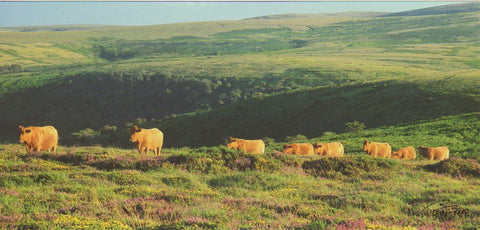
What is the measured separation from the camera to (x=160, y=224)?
34.2 ft

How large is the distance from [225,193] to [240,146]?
13126mm

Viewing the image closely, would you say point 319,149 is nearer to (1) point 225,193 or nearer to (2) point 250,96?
(1) point 225,193

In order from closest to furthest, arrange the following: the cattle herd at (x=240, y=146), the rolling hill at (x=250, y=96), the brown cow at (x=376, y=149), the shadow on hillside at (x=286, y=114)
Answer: the cattle herd at (x=240, y=146) < the brown cow at (x=376, y=149) < the shadow on hillside at (x=286, y=114) < the rolling hill at (x=250, y=96)

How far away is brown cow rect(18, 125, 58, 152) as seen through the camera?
894 inches

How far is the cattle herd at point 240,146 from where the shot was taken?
917 inches

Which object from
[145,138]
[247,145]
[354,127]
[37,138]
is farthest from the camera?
[354,127]

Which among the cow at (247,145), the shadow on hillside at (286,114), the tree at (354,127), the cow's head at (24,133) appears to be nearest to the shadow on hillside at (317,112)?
the shadow on hillside at (286,114)

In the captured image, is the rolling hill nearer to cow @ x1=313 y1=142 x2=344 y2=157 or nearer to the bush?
cow @ x1=313 y1=142 x2=344 y2=157

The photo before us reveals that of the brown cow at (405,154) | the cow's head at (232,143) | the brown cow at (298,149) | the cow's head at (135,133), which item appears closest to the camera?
the cow's head at (135,133)

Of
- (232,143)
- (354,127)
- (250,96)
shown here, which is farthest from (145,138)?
(250,96)

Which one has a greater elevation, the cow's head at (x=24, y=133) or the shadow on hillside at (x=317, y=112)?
the cow's head at (x=24, y=133)

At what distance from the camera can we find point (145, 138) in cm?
2592

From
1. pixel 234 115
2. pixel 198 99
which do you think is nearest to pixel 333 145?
→ pixel 234 115

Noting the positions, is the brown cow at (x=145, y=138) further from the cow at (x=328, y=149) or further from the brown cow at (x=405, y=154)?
the brown cow at (x=405, y=154)
